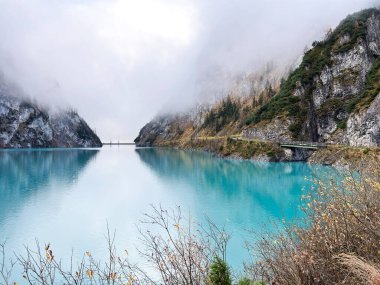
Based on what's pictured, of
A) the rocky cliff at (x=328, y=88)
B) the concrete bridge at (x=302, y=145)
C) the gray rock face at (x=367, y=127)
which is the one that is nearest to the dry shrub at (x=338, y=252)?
the gray rock face at (x=367, y=127)

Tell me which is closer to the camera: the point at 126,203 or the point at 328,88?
the point at 126,203

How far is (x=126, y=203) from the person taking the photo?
50875mm

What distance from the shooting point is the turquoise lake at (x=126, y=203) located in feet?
105

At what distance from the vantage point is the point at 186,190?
6044 cm

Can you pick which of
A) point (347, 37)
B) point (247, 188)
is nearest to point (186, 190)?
point (247, 188)

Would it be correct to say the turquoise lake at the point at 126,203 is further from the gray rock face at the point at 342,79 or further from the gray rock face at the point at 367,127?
the gray rock face at the point at 342,79

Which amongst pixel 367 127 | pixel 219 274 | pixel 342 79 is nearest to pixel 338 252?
pixel 219 274

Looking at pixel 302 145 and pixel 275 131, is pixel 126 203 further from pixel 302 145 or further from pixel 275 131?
pixel 275 131

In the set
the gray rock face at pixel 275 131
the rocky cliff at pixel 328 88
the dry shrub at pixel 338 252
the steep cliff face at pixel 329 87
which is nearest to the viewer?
the dry shrub at pixel 338 252

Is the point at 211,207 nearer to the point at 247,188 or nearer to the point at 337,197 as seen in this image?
the point at 247,188

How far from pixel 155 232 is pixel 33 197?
96.7 feet

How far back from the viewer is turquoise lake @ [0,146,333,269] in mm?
32031

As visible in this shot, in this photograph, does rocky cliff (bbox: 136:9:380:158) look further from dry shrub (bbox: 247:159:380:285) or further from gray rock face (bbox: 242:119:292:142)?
dry shrub (bbox: 247:159:380:285)

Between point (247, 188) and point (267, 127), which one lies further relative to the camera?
point (267, 127)
